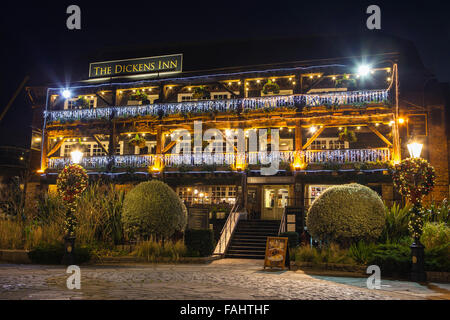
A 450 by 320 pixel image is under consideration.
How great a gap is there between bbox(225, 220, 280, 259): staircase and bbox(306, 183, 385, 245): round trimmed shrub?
3301 millimetres

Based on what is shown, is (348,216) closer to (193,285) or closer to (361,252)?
(361,252)

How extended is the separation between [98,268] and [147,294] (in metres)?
5.06

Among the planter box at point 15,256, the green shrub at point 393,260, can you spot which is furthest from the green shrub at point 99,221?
the green shrub at point 393,260

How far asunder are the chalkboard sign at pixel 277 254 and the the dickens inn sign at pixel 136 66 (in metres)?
15.9

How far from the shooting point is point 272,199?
77.9 feet

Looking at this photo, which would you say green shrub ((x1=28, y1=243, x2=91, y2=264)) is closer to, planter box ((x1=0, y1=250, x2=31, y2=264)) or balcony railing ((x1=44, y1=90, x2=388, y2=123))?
planter box ((x1=0, y1=250, x2=31, y2=264))

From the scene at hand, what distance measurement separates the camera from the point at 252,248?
15.9 m

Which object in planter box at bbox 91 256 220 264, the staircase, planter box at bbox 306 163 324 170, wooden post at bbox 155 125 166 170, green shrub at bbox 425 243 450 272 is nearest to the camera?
green shrub at bbox 425 243 450 272

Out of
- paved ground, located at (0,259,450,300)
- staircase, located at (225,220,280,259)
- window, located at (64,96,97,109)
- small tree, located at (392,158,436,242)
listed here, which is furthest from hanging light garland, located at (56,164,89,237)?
window, located at (64,96,97,109)

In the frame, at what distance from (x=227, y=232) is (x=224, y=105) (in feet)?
27.1

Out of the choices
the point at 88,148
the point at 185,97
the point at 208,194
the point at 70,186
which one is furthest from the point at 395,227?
the point at 88,148

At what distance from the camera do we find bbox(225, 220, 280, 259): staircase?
1554cm

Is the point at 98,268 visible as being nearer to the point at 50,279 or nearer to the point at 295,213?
the point at 50,279

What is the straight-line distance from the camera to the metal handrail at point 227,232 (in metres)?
15.6
